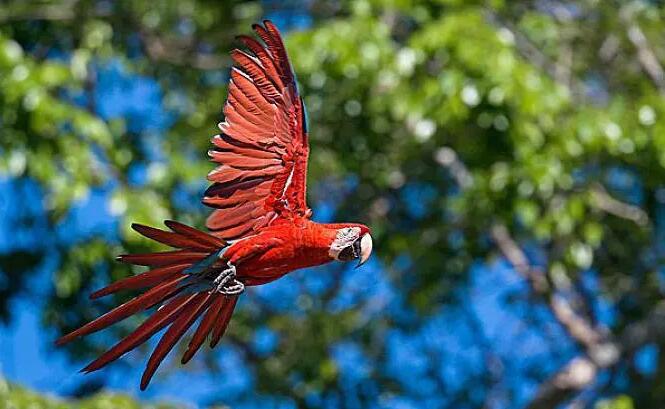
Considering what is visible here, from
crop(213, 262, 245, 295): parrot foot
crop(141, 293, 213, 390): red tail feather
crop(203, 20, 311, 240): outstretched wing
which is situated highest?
crop(203, 20, 311, 240): outstretched wing

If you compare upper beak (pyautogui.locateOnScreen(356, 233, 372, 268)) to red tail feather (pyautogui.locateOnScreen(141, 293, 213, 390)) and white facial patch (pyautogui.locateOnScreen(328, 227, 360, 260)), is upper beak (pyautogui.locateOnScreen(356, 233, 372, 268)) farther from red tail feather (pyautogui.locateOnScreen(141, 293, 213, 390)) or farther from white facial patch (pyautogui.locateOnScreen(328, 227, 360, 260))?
red tail feather (pyautogui.locateOnScreen(141, 293, 213, 390))

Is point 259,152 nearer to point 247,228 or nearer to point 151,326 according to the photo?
point 247,228

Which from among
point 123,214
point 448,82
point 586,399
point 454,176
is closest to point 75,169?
point 123,214

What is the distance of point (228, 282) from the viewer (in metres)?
3.69

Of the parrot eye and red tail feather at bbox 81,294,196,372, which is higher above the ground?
the parrot eye

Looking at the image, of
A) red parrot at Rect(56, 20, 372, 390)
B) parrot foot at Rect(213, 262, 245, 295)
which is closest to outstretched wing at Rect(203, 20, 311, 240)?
red parrot at Rect(56, 20, 372, 390)

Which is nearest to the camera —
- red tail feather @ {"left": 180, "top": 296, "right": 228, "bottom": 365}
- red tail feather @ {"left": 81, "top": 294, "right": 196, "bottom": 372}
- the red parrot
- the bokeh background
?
red tail feather @ {"left": 81, "top": 294, "right": 196, "bottom": 372}

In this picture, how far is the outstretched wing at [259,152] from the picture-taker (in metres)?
3.77

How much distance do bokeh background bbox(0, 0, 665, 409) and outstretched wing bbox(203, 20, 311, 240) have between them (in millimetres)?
2221

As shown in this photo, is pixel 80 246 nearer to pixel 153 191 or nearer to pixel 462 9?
pixel 153 191

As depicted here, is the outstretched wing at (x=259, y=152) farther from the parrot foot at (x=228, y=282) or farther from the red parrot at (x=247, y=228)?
the parrot foot at (x=228, y=282)

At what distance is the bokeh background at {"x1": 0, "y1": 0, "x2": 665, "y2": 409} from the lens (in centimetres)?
630

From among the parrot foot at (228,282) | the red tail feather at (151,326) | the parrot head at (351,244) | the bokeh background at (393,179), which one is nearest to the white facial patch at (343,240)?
the parrot head at (351,244)

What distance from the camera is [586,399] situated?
8117 mm
